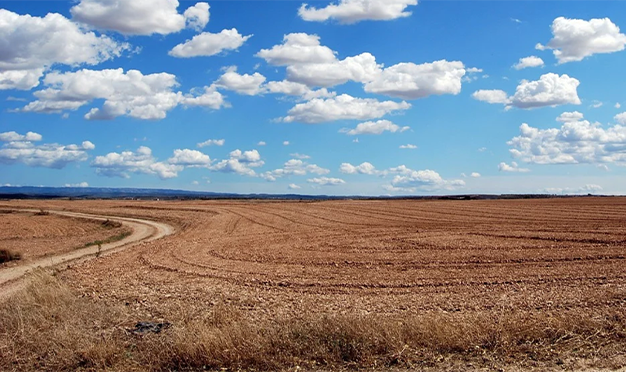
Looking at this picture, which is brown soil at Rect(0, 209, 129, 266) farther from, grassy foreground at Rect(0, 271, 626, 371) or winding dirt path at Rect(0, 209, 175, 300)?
grassy foreground at Rect(0, 271, 626, 371)

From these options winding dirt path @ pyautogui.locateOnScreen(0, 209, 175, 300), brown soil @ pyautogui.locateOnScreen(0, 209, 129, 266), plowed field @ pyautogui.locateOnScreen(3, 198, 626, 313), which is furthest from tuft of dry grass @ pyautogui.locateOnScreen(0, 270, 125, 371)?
brown soil @ pyautogui.locateOnScreen(0, 209, 129, 266)

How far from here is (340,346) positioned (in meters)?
9.83

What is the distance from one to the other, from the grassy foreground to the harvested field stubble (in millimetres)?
29

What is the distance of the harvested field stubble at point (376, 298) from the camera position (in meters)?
9.59

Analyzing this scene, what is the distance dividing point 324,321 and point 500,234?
23229 millimetres

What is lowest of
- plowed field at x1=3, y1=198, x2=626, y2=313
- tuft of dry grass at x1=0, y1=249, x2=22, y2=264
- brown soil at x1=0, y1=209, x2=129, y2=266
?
brown soil at x1=0, y1=209, x2=129, y2=266

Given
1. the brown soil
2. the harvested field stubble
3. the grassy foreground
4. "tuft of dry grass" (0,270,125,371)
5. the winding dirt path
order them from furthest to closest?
the brown soil < the winding dirt path < "tuft of dry grass" (0,270,125,371) < the harvested field stubble < the grassy foreground

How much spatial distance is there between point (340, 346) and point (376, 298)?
5876mm

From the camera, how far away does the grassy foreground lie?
923 cm

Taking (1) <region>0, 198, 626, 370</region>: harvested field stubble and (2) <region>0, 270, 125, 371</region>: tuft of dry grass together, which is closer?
(1) <region>0, 198, 626, 370</region>: harvested field stubble

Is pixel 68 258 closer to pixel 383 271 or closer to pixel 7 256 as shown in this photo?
pixel 7 256

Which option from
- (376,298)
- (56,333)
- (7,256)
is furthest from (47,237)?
(56,333)

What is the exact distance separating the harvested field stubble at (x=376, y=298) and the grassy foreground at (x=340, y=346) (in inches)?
1.1

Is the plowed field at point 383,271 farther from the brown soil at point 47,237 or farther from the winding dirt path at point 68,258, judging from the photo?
the brown soil at point 47,237
